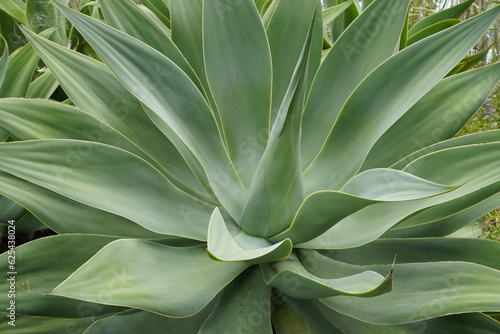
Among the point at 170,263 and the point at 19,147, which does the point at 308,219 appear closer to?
the point at 170,263

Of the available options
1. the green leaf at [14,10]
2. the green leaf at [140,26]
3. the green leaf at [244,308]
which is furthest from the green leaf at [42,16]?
the green leaf at [244,308]

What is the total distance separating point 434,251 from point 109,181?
0.58m

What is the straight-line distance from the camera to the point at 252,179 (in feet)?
2.94

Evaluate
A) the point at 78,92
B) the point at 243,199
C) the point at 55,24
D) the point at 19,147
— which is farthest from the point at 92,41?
the point at 55,24

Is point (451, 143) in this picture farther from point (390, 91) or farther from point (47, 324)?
point (47, 324)

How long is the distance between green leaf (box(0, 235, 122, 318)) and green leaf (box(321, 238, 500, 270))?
47 centimetres

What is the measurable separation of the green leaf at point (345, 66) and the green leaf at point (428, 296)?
29 cm

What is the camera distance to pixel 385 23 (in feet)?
3.32

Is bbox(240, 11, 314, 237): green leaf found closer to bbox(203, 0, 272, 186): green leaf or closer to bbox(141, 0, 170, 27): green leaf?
bbox(203, 0, 272, 186): green leaf

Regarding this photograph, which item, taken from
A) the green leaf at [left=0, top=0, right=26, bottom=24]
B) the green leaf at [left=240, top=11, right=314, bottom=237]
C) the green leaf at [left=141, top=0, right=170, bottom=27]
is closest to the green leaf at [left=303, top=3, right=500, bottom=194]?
the green leaf at [left=240, top=11, right=314, bottom=237]

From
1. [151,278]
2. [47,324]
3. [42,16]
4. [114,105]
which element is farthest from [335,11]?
[47,324]

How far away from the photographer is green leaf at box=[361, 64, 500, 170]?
1.01m

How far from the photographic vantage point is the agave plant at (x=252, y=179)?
75cm

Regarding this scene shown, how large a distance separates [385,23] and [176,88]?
44 centimetres
